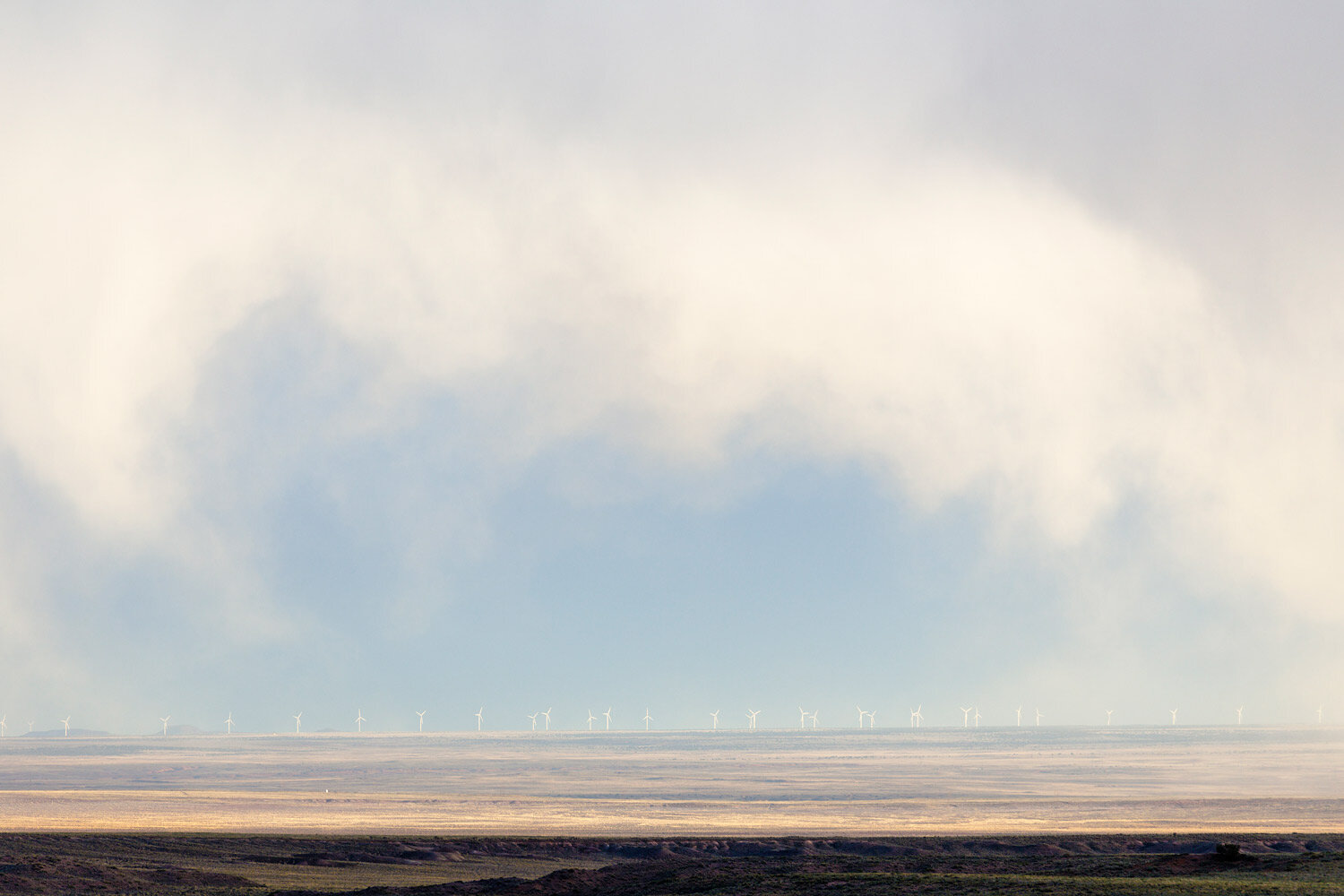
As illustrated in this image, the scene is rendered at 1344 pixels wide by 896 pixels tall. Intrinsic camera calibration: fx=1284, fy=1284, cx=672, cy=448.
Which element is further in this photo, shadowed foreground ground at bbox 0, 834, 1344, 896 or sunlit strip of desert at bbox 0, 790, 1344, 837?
sunlit strip of desert at bbox 0, 790, 1344, 837

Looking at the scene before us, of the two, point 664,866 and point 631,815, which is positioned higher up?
point 664,866

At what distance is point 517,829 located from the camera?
129 metres

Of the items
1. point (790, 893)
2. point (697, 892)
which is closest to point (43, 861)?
point (697, 892)

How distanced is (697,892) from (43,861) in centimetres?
4178

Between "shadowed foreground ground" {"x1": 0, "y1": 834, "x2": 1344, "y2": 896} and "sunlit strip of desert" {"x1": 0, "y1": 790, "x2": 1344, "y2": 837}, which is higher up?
"shadowed foreground ground" {"x1": 0, "y1": 834, "x2": 1344, "y2": 896}

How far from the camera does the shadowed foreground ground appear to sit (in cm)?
6494

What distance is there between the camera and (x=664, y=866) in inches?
3314

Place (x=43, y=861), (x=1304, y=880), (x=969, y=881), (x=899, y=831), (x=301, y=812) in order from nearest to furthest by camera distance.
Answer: (x=1304, y=880)
(x=969, y=881)
(x=43, y=861)
(x=899, y=831)
(x=301, y=812)

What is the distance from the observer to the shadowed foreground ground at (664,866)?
64938 millimetres

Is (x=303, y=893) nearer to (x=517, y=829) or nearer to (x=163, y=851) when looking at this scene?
(x=163, y=851)

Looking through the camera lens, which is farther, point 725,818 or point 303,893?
point 725,818

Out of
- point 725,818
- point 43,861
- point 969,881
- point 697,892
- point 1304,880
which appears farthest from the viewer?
point 725,818

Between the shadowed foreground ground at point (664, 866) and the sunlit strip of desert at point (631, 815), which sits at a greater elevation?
the shadowed foreground ground at point (664, 866)

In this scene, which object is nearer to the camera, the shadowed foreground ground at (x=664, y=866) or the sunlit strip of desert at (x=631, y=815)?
the shadowed foreground ground at (x=664, y=866)
